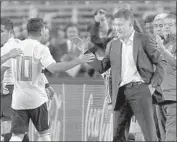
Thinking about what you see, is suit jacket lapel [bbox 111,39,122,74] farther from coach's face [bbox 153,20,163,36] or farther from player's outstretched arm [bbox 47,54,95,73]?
coach's face [bbox 153,20,163,36]

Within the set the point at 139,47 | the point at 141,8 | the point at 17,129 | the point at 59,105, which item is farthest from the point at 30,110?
the point at 141,8

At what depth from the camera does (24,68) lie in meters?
8.99

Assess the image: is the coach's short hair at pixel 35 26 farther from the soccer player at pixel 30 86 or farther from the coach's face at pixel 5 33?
the coach's face at pixel 5 33

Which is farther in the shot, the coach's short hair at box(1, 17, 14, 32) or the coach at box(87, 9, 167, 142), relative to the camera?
the coach's short hair at box(1, 17, 14, 32)

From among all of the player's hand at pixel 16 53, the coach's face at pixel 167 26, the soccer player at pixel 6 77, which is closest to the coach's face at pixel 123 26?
the player's hand at pixel 16 53

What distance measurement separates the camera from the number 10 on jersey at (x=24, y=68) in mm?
8977

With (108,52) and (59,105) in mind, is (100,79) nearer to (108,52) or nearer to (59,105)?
(59,105)

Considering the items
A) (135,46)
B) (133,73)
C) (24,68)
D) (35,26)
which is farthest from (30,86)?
(135,46)

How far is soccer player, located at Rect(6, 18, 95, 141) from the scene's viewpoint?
897cm

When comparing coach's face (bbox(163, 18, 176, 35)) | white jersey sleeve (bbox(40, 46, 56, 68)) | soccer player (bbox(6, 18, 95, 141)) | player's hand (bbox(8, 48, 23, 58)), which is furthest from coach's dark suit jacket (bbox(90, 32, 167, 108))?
coach's face (bbox(163, 18, 176, 35))

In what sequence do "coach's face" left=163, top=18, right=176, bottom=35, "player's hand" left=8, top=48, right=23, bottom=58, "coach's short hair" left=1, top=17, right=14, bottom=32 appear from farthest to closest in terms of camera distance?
"coach's face" left=163, top=18, right=176, bottom=35
"coach's short hair" left=1, top=17, right=14, bottom=32
"player's hand" left=8, top=48, right=23, bottom=58

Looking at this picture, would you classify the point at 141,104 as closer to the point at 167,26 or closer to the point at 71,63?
the point at 71,63

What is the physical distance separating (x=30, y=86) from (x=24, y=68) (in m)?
0.28

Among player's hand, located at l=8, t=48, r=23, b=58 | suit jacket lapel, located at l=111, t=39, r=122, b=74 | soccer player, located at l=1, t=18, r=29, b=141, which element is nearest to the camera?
player's hand, located at l=8, t=48, r=23, b=58
